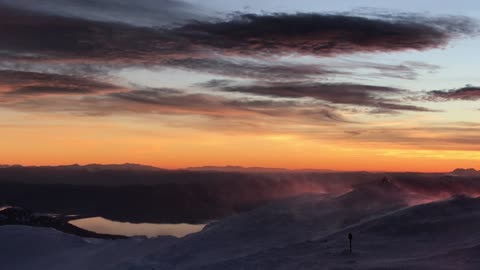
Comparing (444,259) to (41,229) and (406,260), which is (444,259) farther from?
(41,229)

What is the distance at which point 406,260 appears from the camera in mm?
40406

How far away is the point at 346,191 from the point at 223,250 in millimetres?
27769

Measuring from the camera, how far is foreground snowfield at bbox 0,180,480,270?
141 ft

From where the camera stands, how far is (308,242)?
50219 mm

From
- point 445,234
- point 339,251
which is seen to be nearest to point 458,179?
point 445,234

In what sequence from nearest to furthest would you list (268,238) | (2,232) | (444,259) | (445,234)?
(444,259) < (445,234) < (268,238) < (2,232)

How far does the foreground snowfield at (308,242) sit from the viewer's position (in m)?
43.0

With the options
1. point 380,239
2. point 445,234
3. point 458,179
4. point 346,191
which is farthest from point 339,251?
point 458,179

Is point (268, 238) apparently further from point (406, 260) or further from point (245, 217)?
point (406, 260)

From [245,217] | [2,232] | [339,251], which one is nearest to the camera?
[339,251]

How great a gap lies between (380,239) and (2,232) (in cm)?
5629

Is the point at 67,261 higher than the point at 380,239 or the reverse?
the reverse

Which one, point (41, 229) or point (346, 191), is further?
point (41, 229)

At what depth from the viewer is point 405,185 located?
8031 cm
